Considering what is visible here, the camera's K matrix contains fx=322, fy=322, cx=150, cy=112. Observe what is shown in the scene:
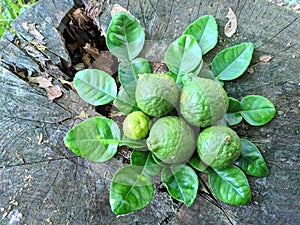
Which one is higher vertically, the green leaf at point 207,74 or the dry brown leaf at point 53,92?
the green leaf at point 207,74

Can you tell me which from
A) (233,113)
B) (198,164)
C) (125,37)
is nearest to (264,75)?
(233,113)

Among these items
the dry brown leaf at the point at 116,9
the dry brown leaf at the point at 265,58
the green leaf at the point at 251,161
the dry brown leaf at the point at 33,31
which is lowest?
the green leaf at the point at 251,161

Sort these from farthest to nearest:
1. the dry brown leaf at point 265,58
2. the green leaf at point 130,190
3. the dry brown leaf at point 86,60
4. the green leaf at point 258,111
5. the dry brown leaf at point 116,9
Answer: the dry brown leaf at point 86,60, the dry brown leaf at point 116,9, the dry brown leaf at point 265,58, the green leaf at point 258,111, the green leaf at point 130,190

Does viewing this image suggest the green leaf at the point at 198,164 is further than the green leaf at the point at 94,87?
No

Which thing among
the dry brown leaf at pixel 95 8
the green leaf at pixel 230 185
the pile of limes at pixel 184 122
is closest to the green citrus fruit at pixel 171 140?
the pile of limes at pixel 184 122

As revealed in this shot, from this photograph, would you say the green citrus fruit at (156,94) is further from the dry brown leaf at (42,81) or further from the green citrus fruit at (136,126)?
the dry brown leaf at (42,81)

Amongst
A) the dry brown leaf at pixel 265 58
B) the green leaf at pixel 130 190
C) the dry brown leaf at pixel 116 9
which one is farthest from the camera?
the dry brown leaf at pixel 116 9

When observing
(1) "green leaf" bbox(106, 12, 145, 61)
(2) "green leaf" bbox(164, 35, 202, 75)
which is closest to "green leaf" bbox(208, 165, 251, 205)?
(2) "green leaf" bbox(164, 35, 202, 75)

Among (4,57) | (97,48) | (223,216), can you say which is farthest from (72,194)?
(97,48)
